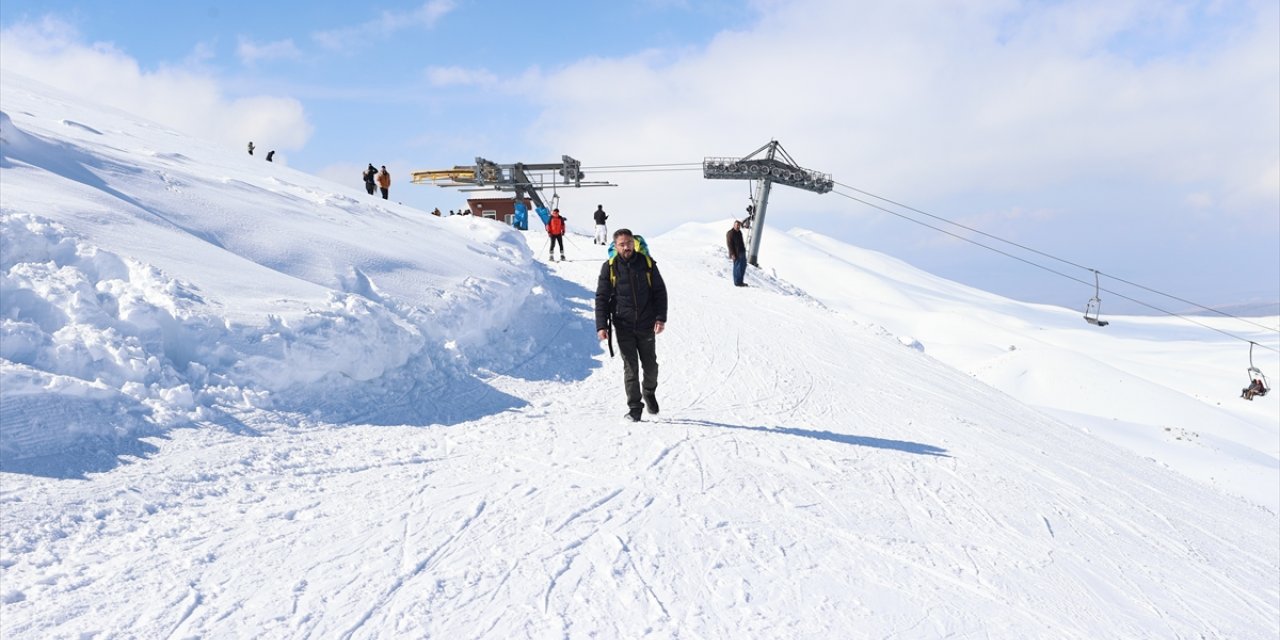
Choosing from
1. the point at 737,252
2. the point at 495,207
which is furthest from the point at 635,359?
the point at 495,207

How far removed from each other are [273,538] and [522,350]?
662cm

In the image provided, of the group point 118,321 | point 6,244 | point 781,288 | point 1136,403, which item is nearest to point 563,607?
point 118,321

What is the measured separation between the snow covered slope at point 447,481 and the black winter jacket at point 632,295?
3.72 ft

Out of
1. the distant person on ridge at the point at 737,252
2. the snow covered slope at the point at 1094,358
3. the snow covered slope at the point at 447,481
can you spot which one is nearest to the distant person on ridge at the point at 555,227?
the distant person on ridge at the point at 737,252

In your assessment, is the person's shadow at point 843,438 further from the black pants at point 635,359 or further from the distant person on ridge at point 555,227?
the distant person on ridge at point 555,227

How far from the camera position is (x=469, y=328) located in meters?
10.4

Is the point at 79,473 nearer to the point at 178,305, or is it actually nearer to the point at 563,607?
the point at 178,305

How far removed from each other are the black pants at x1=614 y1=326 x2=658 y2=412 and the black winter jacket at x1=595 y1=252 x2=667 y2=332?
8 cm

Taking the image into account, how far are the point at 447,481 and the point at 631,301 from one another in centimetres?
289

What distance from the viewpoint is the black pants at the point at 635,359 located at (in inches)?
305

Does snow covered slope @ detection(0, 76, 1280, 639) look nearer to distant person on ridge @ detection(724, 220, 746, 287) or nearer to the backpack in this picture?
the backpack

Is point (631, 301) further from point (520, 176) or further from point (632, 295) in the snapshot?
point (520, 176)

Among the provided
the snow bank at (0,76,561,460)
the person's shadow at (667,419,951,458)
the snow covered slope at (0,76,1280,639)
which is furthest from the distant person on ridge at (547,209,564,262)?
the person's shadow at (667,419,951,458)

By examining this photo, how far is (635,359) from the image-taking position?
25.9ft
